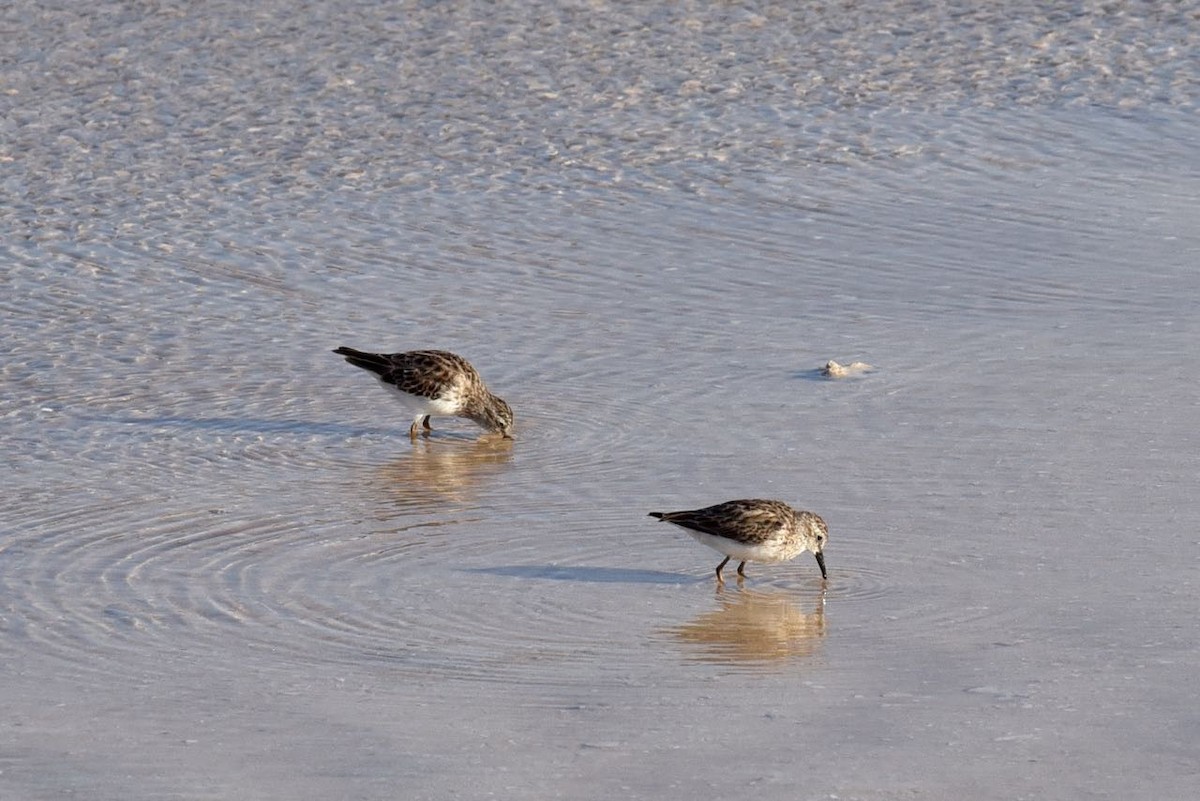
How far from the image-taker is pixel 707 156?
57.4ft

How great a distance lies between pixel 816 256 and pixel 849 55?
5.59 m

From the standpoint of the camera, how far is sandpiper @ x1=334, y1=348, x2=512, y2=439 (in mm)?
12055

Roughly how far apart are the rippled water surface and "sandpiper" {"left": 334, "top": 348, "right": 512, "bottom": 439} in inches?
10.3

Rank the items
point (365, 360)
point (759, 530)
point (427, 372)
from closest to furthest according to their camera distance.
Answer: point (759, 530) < point (427, 372) < point (365, 360)

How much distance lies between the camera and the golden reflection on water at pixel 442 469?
1114cm

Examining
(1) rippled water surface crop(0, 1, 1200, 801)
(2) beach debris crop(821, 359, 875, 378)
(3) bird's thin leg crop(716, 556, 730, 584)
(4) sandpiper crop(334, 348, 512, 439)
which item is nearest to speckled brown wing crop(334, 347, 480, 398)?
(4) sandpiper crop(334, 348, 512, 439)

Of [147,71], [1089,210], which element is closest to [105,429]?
[1089,210]

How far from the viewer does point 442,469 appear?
38.9 ft

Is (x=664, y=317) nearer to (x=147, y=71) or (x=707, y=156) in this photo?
(x=707, y=156)

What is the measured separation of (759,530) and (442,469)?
301 cm

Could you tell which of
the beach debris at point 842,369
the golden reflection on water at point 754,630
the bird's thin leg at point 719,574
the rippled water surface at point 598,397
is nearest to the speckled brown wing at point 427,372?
the rippled water surface at point 598,397

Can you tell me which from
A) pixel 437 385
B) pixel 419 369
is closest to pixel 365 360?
pixel 419 369

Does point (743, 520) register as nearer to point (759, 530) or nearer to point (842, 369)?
point (759, 530)

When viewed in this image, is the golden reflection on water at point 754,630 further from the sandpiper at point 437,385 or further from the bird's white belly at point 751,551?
the sandpiper at point 437,385
